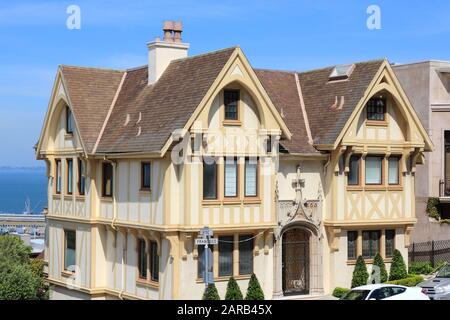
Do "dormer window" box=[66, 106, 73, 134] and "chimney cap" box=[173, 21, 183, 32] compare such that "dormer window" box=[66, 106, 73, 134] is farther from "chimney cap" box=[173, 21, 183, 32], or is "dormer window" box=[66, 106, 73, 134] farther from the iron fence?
the iron fence

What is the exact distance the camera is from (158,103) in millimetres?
36906

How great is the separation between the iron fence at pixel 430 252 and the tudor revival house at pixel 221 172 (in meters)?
3.80

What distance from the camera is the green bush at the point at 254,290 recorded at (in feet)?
114

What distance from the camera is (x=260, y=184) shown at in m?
35.1

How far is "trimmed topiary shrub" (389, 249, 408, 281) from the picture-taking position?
125ft

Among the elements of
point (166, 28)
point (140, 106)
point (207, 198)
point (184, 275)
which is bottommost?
point (184, 275)

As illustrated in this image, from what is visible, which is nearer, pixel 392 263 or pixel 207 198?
pixel 207 198

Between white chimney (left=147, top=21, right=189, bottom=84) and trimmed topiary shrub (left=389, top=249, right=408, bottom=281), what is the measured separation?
12.3 m

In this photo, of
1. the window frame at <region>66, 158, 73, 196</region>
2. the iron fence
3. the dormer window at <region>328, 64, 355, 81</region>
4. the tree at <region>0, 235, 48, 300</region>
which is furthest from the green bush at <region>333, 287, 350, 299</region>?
the tree at <region>0, 235, 48, 300</region>

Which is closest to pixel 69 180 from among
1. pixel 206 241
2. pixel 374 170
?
pixel 206 241

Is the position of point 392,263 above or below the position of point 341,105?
below

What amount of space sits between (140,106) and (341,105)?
327 inches
